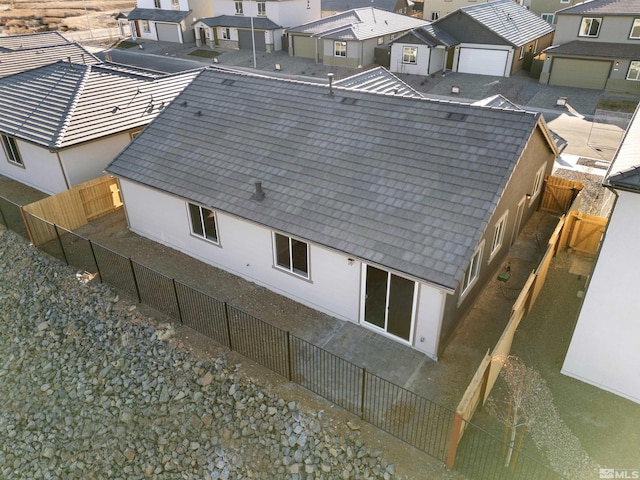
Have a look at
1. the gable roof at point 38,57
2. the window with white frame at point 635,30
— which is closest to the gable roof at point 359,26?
the window with white frame at point 635,30

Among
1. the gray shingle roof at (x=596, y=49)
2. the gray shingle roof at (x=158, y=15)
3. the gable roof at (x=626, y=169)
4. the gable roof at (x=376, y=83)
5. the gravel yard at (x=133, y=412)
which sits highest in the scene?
the gable roof at (x=626, y=169)

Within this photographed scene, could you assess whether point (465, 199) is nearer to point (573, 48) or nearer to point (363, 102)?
point (363, 102)

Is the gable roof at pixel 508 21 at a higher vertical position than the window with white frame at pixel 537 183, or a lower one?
higher

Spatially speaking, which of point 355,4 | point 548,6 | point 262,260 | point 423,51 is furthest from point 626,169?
point 355,4

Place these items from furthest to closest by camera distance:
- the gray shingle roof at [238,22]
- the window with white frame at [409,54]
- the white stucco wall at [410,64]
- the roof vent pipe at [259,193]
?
1. the gray shingle roof at [238,22]
2. the window with white frame at [409,54]
3. the white stucco wall at [410,64]
4. the roof vent pipe at [259,193]

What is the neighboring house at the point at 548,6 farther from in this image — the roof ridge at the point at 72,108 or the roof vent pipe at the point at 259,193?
the roof vent pipe at the point at 259,193

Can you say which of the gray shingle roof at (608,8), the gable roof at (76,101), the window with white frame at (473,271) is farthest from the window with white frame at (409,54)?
the window with white frame at (473,271)

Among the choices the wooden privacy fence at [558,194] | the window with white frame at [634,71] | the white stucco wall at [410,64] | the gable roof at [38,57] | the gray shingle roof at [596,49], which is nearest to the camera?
the wooden privacy fence at [558,194]

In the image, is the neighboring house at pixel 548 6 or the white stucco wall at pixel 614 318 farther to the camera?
the neighboring house at pixel 548 6
